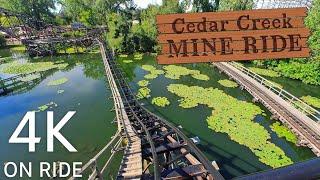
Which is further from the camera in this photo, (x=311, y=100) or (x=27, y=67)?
(x=27, y=67)

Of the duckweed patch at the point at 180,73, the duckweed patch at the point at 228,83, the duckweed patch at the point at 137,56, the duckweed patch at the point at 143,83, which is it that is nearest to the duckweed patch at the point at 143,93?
the duckweed patch at the point at 143,83

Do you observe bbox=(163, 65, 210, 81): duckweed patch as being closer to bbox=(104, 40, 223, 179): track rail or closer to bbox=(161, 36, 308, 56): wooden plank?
bbox=(104, 40, 223, 179): track rail

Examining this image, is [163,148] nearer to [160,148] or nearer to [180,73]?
[160,148]

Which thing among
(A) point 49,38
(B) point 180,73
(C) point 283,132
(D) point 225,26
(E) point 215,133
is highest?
(A) point 49,38

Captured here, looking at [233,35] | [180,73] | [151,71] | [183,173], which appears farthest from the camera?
[151,71]

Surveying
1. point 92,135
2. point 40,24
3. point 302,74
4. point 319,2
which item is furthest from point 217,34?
point 40,24

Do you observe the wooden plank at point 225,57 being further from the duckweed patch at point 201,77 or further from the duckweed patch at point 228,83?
the duckweed patch at point 201,77

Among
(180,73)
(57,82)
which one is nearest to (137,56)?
(180,73)

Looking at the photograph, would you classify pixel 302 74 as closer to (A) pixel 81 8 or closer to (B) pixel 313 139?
(B) pixel 313 139
